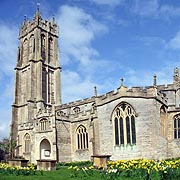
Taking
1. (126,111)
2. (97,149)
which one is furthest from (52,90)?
(126,111)

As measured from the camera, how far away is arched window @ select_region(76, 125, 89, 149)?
33781 millimetres

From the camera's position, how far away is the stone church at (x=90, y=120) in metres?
26.5

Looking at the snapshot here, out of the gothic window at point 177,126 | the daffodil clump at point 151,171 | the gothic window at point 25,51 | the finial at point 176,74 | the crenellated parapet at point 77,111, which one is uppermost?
the gothic window at point 25,51

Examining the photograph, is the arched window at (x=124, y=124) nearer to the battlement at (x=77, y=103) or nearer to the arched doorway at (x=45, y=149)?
the arched doorway at (x=45, y=149)

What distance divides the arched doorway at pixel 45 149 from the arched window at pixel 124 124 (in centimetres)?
1096

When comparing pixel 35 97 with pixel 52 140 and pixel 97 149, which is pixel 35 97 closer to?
pixel 52 140

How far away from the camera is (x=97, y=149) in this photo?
31062 millimetres

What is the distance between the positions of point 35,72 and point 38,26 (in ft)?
30.2

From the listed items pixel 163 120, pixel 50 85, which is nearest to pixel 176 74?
pixel 163 120

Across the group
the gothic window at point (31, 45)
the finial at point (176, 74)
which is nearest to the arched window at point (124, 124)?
the finial at point (176, 74)

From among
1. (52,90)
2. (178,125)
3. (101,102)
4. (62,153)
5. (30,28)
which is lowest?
(62,153)

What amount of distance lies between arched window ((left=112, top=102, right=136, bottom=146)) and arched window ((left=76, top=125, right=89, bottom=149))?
673 centimetres

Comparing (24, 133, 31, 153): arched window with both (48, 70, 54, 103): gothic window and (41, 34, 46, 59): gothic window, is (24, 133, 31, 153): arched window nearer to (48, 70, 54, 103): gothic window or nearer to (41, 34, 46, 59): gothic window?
(48, 70, 54, 103): gothic window

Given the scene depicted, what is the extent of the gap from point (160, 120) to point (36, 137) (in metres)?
15.5
